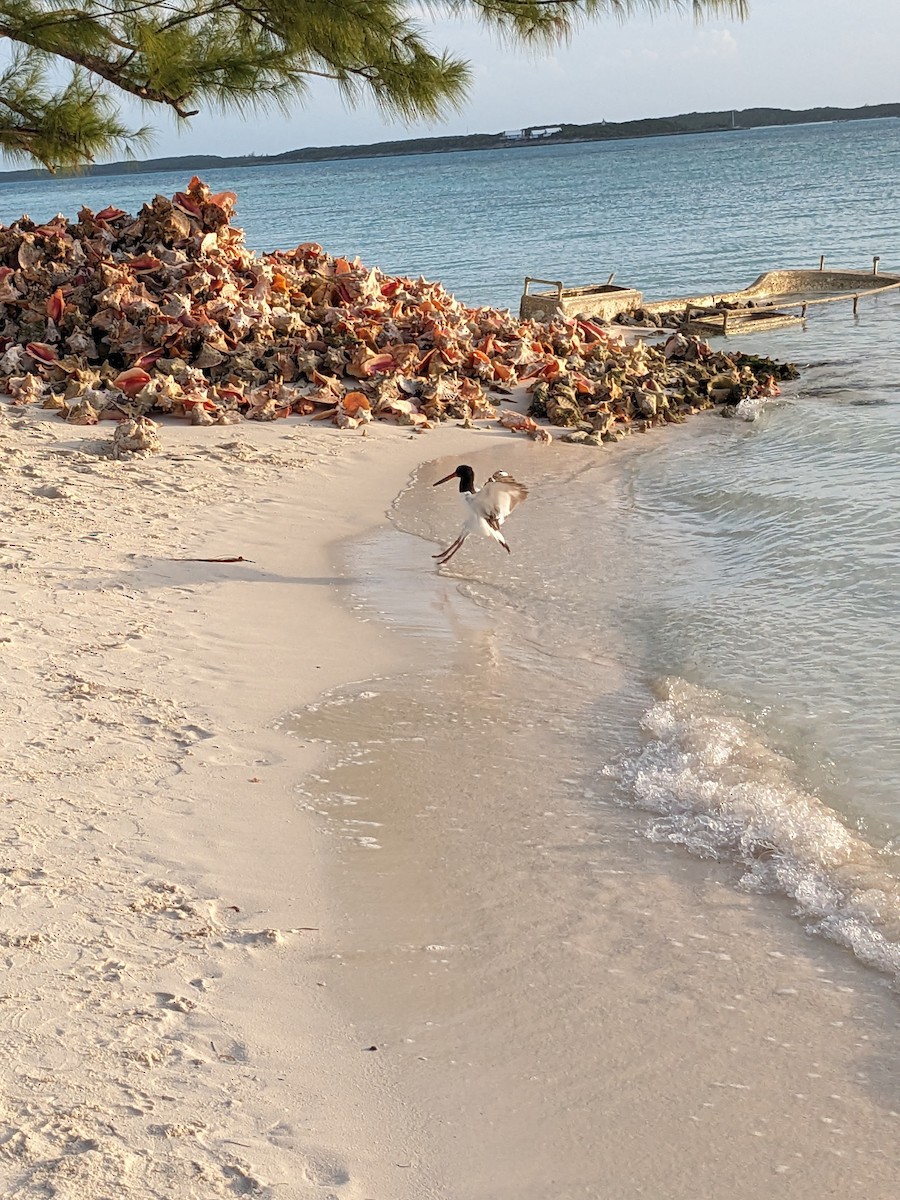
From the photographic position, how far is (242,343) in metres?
12.9

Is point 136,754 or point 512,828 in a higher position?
point 136,754

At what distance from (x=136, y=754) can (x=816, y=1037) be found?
2828 mm

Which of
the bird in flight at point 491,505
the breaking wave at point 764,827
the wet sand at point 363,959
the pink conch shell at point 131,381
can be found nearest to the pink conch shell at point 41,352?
the pink conch shell at point 131,381

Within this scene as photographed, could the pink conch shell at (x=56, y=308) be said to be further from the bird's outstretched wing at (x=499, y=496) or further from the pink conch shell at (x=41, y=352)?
the bird's outstretched wing at (x=499, y=496)

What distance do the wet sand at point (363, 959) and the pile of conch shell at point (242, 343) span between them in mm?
5603

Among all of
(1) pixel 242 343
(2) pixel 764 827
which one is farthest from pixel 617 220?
(2) pixel 764 827

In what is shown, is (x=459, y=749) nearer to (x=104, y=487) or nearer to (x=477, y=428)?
(x=104, y=487)

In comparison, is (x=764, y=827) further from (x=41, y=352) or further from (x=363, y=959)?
(x=41, y=352)

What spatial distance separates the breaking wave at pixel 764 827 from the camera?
438 cm

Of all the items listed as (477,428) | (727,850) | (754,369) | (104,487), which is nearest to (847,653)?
(727,850)

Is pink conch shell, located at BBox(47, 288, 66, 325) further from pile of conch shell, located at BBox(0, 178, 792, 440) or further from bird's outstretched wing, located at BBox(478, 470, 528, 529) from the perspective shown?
bird's outstretched wing, located at BBox(478, 470, 528, 529)

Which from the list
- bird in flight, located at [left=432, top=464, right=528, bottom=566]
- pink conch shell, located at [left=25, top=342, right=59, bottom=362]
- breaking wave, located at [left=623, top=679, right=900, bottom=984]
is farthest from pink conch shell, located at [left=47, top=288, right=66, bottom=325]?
breaking wave, located at [left=623, top=679, right=900, bottom=984]

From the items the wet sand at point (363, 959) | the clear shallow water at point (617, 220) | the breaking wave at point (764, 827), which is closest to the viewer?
the wet sand at point (363, 959)

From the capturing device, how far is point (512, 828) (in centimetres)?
491
